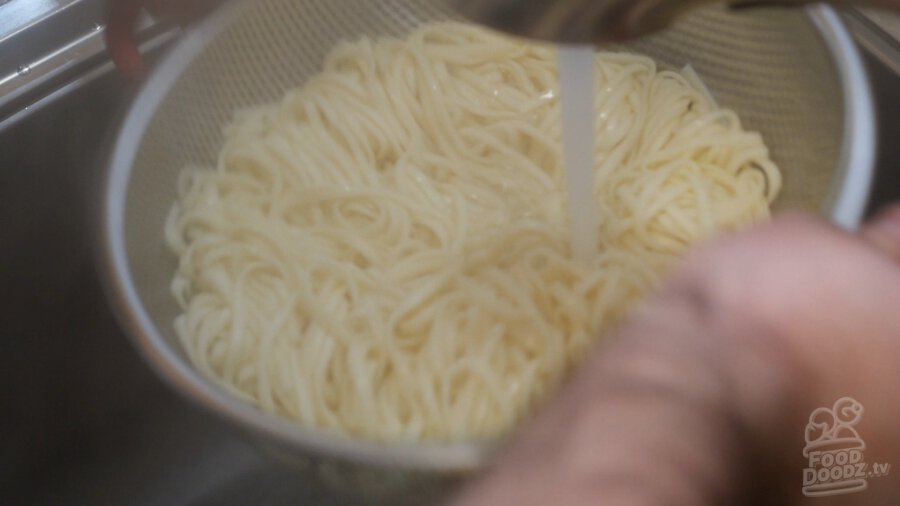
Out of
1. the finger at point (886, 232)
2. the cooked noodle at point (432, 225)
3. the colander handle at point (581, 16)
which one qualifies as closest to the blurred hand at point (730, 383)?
the finger at point (886, 232)

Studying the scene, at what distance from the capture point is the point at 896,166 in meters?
0.94

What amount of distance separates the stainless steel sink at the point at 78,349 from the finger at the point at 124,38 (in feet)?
0.24

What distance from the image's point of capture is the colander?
591 mm

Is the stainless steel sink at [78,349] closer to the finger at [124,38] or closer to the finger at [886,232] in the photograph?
the finger at [124,38]

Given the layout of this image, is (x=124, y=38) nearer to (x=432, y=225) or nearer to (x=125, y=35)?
(x=125, y=35)

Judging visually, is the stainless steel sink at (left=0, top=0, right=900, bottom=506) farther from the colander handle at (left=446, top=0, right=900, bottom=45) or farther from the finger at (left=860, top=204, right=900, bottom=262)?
the colander handle at (left=446, top=0, right=900, bottom=45)

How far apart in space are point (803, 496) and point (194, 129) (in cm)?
73

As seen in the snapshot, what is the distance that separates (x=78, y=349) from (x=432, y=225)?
0.54m

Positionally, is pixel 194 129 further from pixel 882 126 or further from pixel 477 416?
pixel 882 126

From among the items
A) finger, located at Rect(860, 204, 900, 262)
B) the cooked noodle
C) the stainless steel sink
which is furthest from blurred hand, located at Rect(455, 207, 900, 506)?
the stainless steel sink

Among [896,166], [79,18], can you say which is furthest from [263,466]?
[896,166]

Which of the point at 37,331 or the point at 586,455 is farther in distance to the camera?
the point at 37,331

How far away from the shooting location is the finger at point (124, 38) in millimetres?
846

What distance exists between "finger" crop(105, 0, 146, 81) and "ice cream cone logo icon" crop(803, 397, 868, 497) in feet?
2.51
